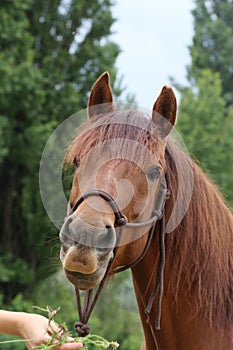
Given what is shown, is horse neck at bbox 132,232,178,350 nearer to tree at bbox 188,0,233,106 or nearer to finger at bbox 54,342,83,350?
finger at bbox 54,342,83,350

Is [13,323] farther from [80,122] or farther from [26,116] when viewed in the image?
[26,116]

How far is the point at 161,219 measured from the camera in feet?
8.29

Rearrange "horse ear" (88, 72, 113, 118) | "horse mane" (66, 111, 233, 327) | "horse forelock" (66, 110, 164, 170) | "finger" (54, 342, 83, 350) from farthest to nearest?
"horse ear" (88, 72, 113, 118) → "horse mane" (66, 111, 233, 327) → "horse forelock" (66, 110, 164, 170) → "finger" (54, 342, 83, 350)

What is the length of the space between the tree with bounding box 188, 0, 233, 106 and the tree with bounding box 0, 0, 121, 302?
6.18m

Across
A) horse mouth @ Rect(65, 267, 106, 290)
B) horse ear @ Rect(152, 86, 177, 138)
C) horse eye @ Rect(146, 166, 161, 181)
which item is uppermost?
horse ear @ Rect(152, 86, 177, 138)

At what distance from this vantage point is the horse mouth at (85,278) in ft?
7.07

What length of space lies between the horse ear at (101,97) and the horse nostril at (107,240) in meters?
0.63

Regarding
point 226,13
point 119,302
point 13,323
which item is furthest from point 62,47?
point 13,323

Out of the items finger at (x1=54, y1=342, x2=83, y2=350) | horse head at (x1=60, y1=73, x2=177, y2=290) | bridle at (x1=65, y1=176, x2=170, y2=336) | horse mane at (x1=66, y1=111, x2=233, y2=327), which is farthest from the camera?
horse mane at (x1=66, y1=111, x2=233, y2=327)

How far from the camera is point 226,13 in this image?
1923 centimetres

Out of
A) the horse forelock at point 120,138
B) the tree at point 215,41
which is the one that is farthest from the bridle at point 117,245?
the tree at point 215,41

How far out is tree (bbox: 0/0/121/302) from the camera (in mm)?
10841

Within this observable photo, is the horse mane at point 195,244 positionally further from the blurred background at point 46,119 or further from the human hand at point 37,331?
the blurred background at point 46,119

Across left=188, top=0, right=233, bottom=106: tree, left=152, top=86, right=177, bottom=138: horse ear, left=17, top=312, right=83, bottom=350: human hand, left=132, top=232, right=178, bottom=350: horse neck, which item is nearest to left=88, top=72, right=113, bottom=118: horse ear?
left=152, top=86, right=177, bottom=138: horse ear
